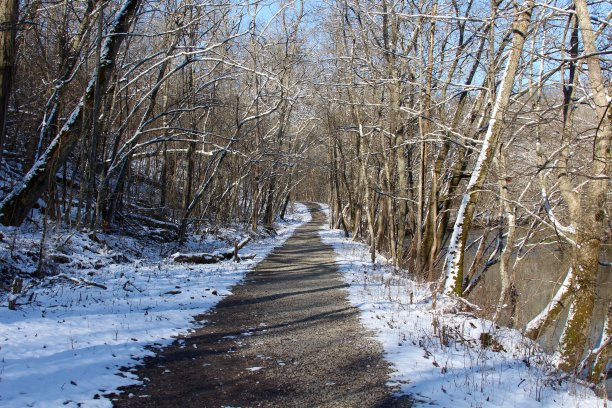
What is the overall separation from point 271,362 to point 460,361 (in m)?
2.24

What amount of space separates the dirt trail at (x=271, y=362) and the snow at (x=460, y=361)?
293 millimetres

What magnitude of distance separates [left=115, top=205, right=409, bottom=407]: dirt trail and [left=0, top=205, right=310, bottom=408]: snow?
1.08 ft

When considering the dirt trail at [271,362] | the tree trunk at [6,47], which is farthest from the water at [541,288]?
the tree trunk at [6,47]

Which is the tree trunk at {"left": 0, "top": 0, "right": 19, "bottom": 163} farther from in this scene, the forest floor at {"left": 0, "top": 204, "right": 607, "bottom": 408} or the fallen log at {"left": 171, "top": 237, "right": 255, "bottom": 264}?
the fallen log at {"left": 171, "top": 237, "right": 255, "bottom": 264}

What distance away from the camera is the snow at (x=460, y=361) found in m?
4.56

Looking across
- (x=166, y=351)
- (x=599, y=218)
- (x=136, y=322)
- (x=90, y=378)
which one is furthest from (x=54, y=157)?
(x=599, y=218)

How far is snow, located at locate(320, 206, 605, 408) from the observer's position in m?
4.56

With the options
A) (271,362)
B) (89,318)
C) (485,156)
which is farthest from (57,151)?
(485,156)

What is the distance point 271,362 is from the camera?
5.47 meters

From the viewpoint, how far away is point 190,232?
19.2 metres

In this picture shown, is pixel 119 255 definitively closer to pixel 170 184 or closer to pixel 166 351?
pixel 166 351

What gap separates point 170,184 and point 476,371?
746 inches

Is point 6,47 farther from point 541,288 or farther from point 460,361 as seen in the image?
point 541,288

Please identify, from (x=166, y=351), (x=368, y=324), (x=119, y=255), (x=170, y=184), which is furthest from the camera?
(x=170, y=184)
